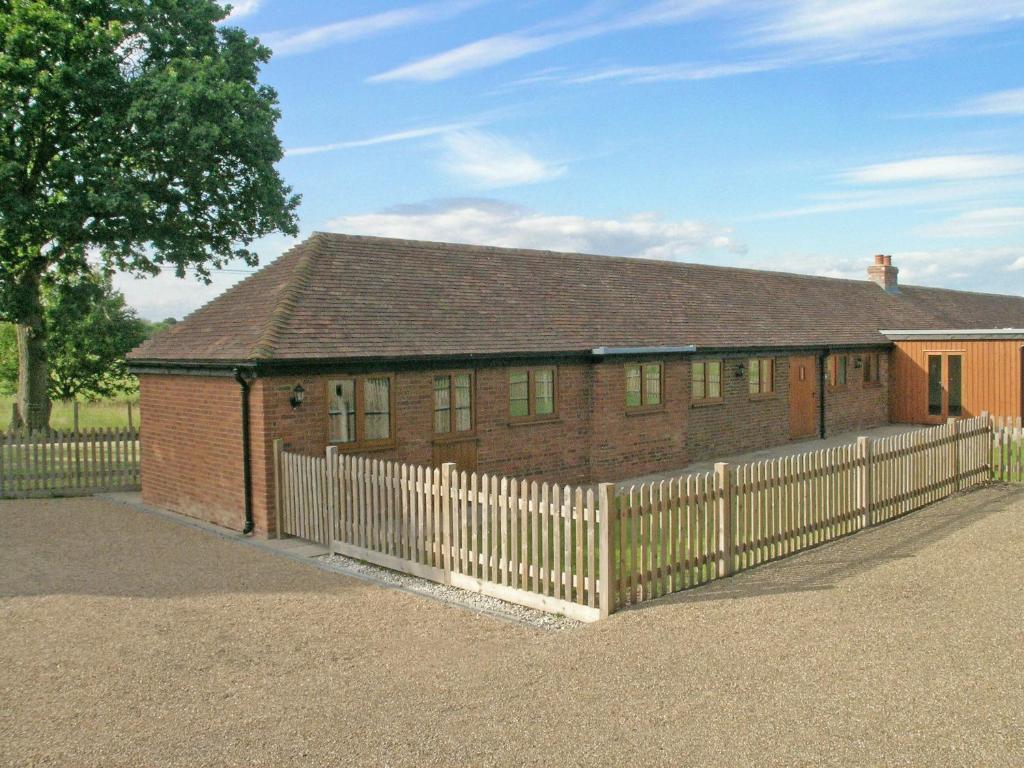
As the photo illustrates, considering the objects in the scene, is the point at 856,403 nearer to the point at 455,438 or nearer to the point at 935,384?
the point at 935,384

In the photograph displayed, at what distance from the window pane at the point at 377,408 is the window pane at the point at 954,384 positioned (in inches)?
775

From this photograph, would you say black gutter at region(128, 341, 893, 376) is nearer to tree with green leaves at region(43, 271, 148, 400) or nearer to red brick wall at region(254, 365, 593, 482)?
red brick wall at region(254, 365, 593, 482)

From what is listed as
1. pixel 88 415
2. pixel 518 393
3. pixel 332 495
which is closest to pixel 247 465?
pixel 332 495

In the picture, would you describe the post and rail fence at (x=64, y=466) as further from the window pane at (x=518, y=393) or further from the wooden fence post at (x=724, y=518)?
the wooden fence post at (x=724, y=518)

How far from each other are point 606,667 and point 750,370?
16355mm

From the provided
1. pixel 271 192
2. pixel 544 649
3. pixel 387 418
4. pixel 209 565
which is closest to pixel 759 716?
pixel 544 649

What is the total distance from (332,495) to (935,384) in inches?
882

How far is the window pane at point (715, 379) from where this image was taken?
20.7 metres

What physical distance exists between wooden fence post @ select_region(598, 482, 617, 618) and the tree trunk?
70.3 feet

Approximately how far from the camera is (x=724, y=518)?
31.4ft

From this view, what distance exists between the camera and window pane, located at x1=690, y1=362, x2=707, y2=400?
2014cm

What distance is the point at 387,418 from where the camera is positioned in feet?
46.0

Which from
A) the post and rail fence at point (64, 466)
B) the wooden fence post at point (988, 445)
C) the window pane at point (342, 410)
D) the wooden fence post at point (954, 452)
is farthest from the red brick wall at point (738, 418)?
the post and rail fence at point (64, 466)

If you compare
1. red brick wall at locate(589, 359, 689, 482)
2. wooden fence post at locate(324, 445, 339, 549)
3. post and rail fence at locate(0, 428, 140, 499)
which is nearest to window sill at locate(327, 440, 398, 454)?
wooden fence post at locate(324, 445, 339, 549)
